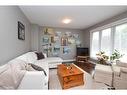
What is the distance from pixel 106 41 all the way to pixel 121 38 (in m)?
0.90

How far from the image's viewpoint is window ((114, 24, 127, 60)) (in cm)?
365

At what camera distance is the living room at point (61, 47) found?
1.93 m

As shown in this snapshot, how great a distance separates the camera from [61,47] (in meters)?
6.38

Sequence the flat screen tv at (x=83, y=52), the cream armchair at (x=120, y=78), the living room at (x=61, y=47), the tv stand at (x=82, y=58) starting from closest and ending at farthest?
the living room at (x=61, y=47) < the cream armchair at (x=120, y=78) < the tv stand at (x=82, y=58) < the flat screen tv at (x=83, y=52)

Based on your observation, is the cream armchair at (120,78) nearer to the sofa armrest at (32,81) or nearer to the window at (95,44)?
the sofa armrest at (32,81)

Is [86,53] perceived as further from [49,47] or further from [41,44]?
[41,44]

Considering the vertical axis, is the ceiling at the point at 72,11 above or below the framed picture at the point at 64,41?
above

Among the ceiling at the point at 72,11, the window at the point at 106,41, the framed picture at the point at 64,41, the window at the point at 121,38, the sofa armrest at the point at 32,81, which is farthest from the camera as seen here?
the framed picture at the point at 64,41

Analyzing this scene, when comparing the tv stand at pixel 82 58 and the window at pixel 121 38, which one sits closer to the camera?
the window at pixel 121 38

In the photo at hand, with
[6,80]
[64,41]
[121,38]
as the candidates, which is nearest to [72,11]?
[121,38]

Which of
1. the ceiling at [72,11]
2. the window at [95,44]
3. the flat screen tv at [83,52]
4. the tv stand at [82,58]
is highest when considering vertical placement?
the ceiling at [72,11]

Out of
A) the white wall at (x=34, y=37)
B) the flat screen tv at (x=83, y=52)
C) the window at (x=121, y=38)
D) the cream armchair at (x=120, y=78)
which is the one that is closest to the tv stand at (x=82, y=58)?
the flat screen tv at (x=83, y=52)

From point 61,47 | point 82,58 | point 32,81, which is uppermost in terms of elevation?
point 61,47

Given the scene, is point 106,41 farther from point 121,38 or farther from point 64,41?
point 64,41
